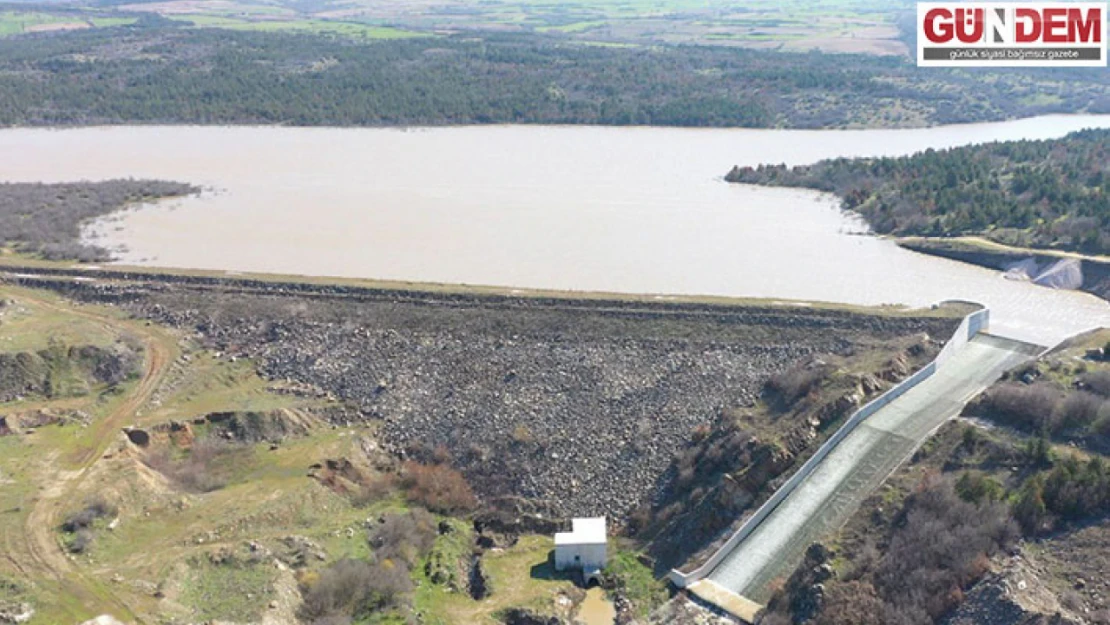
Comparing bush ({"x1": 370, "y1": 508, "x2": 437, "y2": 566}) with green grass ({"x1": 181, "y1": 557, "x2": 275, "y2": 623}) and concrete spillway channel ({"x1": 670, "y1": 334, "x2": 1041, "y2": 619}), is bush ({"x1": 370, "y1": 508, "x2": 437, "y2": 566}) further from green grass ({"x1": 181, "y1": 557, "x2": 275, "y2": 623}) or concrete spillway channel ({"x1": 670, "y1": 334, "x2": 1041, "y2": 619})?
concrete spillway channel ({"x1": 670, "y1": 334, "x2": 1041, "y2": 619})

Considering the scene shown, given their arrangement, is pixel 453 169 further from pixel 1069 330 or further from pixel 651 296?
pixel 1069 330

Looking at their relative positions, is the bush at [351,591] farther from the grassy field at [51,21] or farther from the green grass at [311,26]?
the grassy field at [51,21]

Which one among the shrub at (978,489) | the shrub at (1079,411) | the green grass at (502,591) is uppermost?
the shrub at (1079,411)

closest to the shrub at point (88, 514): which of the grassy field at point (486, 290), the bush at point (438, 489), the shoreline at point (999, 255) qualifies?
the bush at point (438, 489)

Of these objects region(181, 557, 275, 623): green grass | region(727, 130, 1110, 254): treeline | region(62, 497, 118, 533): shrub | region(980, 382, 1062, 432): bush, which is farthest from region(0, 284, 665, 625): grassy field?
region(727, 130, 1110, 254): treeline

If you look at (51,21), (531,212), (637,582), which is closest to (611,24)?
(51,21)
